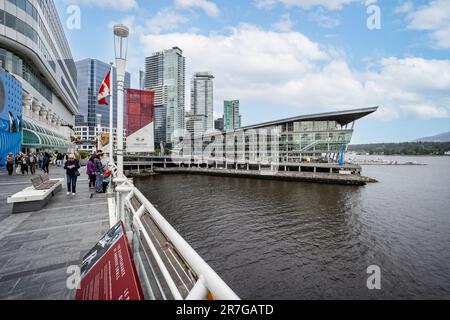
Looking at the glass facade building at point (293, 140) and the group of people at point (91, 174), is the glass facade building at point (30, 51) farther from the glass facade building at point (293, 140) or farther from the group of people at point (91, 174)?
the glass facade building at point (293, 140)

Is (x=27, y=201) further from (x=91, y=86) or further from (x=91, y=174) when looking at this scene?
(x=91, y=86)

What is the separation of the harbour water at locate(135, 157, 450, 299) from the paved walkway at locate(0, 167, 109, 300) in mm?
7725

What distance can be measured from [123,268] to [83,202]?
8008 millimetres

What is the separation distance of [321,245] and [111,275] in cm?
1664

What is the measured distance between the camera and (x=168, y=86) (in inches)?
5522

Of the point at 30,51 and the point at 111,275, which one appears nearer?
the point at 111,275

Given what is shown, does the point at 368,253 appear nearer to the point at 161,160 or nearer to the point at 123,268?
the point at 123,268

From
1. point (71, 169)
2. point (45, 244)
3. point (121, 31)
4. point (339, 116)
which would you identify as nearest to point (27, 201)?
point (71, 169)

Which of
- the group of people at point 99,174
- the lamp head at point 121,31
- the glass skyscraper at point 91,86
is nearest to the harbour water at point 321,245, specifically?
the group of people at point 99,174

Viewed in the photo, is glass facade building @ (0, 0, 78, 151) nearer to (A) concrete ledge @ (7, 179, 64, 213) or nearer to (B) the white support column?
(B) the white support column

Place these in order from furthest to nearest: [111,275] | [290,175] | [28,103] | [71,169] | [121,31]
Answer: [290,175] → [28,103] → [71,169] → [121,31] → [111,275]

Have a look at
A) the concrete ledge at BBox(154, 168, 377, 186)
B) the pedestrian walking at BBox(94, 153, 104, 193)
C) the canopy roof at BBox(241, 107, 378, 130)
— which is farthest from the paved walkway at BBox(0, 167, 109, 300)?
the canopy roof at BBox(241, 107, 378, 130)

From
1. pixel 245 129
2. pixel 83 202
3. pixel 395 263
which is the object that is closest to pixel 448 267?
pixel 395 263

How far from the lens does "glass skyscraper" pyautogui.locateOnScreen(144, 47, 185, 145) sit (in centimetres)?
13488
